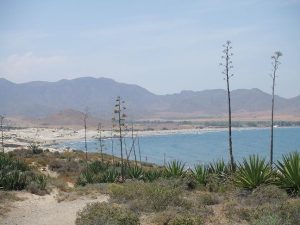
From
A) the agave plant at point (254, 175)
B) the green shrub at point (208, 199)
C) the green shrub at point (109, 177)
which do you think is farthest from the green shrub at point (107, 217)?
the green shrub at point (109, 177)

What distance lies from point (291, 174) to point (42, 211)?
25.0 ft

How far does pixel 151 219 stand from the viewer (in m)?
11.3

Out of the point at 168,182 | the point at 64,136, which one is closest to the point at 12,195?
the point at 168,182

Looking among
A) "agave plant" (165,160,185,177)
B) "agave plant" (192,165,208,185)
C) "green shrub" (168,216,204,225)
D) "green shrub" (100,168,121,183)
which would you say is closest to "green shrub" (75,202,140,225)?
"green shrub" (168,216,204,225)

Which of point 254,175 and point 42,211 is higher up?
point 254,175

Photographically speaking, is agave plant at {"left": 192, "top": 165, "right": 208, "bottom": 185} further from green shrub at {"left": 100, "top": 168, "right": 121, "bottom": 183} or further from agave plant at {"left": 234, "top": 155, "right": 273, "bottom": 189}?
green shrub at {"left": 100, "top": 168, "right": 121, "bottom": 183}

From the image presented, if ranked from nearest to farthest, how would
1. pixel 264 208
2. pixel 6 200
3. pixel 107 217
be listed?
1. pixel 107 217
2. pixel 264 208
3. pixel 6 200

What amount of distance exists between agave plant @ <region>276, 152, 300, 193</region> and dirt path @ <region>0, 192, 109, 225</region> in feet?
20.2

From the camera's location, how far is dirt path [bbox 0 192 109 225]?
12484mm

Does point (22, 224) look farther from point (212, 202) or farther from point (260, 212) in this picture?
point (260, 212)

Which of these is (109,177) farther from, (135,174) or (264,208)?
(264,208)

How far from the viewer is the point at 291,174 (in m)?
13.1

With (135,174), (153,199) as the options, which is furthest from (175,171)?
(153,199)

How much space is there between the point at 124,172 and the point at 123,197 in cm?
830
